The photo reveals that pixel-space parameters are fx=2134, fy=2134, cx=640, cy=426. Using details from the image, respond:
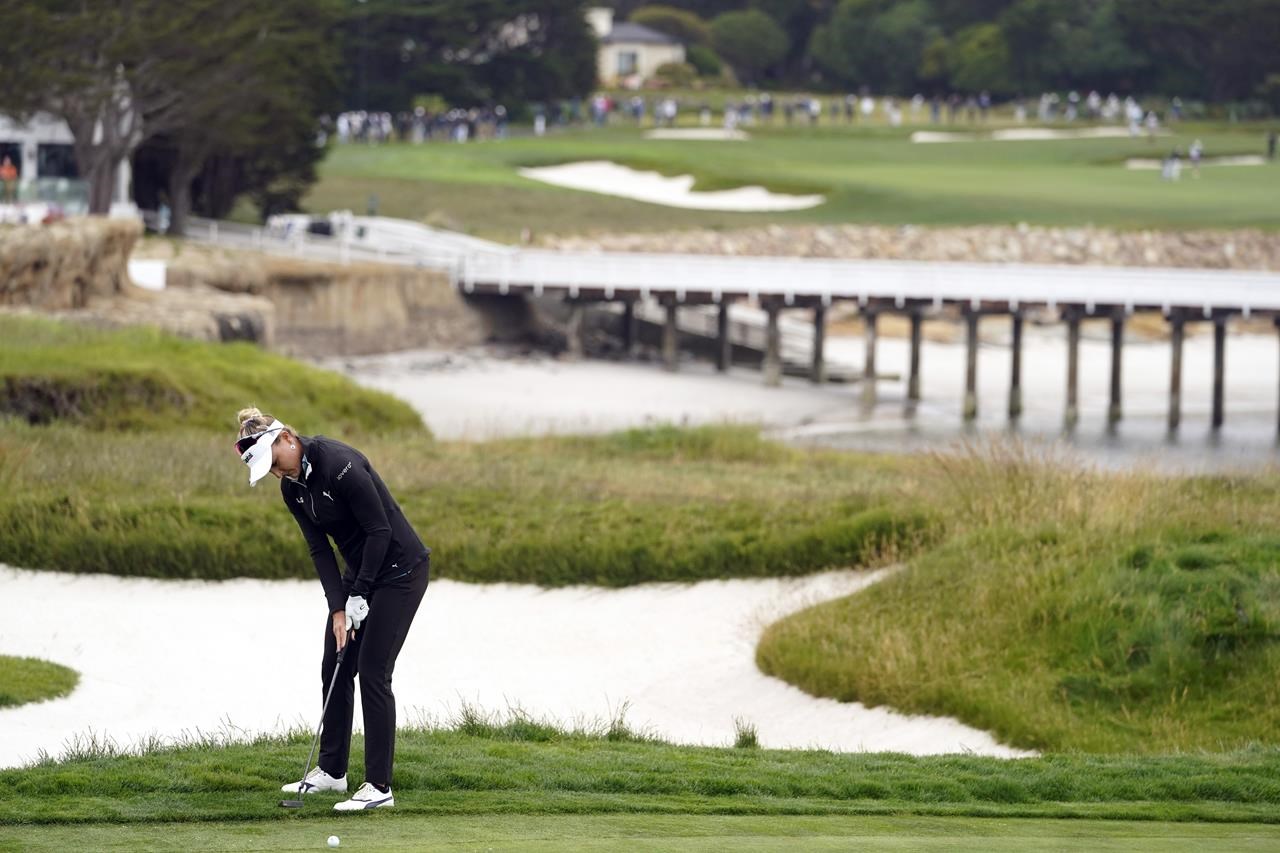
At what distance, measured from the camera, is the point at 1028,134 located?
102438mm

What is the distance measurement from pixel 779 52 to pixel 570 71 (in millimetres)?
24995

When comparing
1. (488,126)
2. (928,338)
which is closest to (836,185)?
(928,338)

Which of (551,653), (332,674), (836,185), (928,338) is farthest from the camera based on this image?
(836,185)

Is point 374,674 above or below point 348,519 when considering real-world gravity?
below

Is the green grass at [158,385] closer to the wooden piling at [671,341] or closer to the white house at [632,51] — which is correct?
the wooden piling at [671,341]

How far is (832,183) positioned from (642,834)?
72.2 m

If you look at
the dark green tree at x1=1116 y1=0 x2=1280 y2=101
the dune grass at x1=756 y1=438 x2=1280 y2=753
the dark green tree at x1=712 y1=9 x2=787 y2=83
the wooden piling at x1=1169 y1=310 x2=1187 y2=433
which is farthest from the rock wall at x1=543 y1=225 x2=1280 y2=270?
the dark green tree at x1=712 y1=9 x2=787 y2=83

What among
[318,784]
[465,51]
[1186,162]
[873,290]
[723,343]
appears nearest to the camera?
[318,784]

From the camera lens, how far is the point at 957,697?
16344mm

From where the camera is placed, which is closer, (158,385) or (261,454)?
(261,454)

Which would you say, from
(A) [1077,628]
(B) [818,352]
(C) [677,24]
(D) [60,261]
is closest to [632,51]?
(C) [677,24]

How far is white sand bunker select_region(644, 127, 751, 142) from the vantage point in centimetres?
9694

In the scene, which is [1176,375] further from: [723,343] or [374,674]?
[374,674]

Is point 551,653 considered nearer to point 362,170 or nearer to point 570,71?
point 362,170
